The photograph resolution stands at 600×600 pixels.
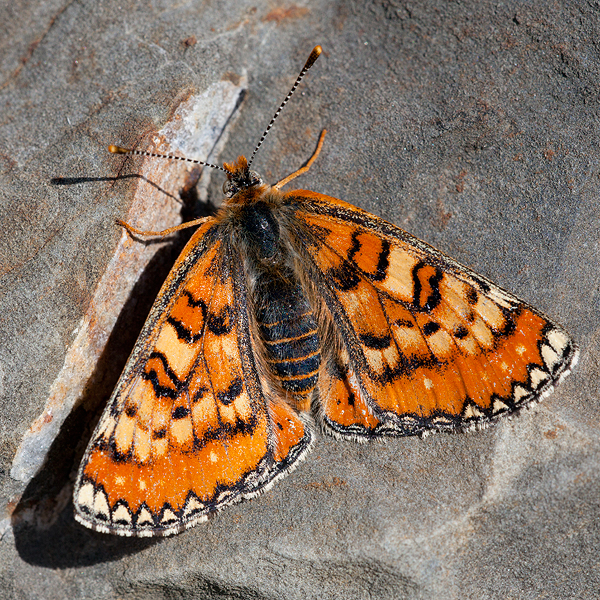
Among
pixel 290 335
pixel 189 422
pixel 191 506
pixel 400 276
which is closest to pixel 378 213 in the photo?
pixel 400 276

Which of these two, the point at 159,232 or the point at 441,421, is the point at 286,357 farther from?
the point at 159,232

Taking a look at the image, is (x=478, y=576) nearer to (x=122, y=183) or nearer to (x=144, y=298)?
(x=144, y=298)

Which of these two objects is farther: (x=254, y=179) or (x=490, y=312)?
(x=254, y=179)

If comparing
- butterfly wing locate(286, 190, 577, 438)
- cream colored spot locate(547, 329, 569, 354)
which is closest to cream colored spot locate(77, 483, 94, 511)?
butterfly wing locate(286, 190, 577, 438)

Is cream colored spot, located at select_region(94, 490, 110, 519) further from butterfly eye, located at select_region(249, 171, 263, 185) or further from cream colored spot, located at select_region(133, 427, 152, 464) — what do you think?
butterfly eye, located at select_region(249, 171, 263, 185)

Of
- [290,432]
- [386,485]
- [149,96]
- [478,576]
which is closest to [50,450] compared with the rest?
A: [290,432]
